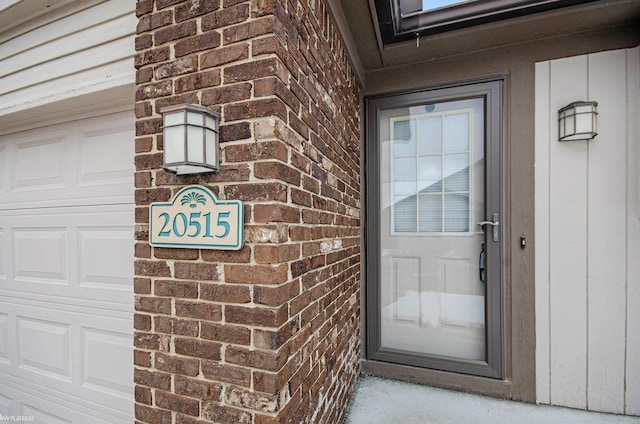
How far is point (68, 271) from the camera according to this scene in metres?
1.95

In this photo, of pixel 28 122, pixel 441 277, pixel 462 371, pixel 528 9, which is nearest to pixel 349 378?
pixel 462 371

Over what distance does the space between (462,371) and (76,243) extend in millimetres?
2825

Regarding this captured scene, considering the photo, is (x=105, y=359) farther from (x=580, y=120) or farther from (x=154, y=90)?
(x=580, y=120)

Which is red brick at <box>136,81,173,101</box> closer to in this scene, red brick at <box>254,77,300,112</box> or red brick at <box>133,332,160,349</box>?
red brick at <box>254,77,300,112</box>

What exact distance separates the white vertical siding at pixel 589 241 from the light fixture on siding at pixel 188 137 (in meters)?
2.21

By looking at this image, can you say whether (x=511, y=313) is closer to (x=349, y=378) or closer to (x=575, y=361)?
(x=575, y=361)

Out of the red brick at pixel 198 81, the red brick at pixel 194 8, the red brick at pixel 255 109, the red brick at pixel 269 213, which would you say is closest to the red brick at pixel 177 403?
the red brick at pixel 269 213

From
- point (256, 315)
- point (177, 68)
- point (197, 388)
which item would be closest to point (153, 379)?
point (197, 388)

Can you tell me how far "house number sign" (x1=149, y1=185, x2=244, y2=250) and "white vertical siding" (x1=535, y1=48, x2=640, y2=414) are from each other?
212 cm

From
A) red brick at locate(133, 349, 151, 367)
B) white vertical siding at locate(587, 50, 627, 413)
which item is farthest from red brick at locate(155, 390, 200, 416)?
white vertical siding at locate(587, 50, 627, 413)

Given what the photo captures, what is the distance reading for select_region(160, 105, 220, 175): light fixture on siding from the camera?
3.62 feet

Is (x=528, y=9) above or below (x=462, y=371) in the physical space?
above

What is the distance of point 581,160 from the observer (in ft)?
6.77

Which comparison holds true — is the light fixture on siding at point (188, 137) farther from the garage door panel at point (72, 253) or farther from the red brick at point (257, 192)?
the garage door panel at point (72, 253)
